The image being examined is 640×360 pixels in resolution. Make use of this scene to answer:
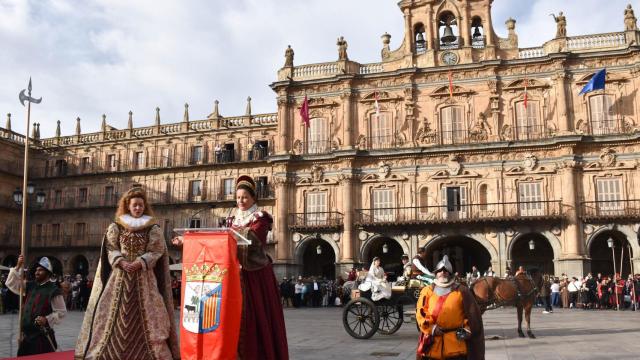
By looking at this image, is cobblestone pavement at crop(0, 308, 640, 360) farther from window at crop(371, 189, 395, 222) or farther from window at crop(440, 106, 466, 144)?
window at crop(440, 106, 466, 144)

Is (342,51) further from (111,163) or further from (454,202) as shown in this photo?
(111,163)

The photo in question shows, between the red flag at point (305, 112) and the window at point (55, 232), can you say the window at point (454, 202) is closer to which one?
the red flag at point (305, 112)

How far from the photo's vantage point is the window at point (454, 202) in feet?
105

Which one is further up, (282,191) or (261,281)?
(282,191)

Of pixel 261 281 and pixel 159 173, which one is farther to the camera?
pixel 159 173

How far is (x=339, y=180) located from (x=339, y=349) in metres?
23.1

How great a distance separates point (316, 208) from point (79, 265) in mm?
20938

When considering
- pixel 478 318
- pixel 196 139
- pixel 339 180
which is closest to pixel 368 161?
pixel 339 180

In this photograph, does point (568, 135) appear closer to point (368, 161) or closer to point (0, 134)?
point (368, 161)

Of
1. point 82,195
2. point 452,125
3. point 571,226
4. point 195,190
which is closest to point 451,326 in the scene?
point 571,226

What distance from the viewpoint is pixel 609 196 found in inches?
1190

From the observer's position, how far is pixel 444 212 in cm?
3203

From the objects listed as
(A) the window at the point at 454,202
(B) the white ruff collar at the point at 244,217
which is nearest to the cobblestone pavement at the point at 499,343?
(B) the white ruff collar at the point at 244,217

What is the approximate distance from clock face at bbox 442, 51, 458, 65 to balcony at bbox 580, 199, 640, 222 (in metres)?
10.5
